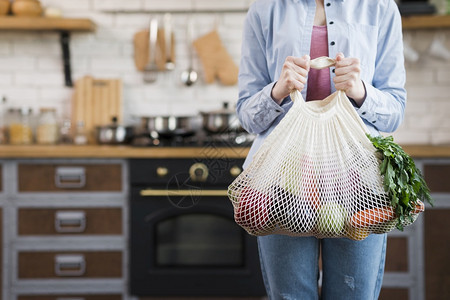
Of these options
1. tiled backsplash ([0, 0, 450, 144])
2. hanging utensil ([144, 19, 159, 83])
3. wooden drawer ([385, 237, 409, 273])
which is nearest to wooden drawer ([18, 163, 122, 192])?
tiled backsplash ([0, 0, 450, 144])

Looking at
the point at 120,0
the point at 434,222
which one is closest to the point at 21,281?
the point at 120,0

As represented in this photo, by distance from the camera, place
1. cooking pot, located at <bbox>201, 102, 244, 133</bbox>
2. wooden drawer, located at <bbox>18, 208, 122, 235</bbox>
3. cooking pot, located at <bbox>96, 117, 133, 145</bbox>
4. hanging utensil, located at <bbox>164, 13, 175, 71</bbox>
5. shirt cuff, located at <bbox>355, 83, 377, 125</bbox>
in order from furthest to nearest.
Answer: hanging utensil, located at <bbox>164, 13, 175, 71</bbox> < cooking pot, located at <bbox>96, 117, 133, 145</bbox> < cooking pot, located at <bbox>201, 102, 244, 133</bbox> < wooden drawer, located at <bbox>18, 208, 122, 235</bbox> < shirt cuff, located at <bbox>355, 83, 377, 125</bbox>

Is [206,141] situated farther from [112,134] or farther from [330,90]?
[330,90]

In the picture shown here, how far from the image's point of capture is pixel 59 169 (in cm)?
270

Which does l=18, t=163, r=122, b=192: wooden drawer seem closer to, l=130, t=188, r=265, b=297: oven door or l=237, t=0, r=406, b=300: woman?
l=130, t=188, r=265, b=297: oven door

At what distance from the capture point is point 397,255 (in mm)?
2682

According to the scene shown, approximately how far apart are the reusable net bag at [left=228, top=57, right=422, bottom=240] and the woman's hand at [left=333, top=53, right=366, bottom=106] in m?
0.02

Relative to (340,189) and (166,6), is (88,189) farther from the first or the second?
(340,189)

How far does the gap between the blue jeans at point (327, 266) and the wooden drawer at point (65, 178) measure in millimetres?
1604

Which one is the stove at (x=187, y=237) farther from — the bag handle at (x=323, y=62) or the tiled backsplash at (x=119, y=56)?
the bag handle at (x=323, y=62)

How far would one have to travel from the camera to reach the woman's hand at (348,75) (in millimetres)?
1088

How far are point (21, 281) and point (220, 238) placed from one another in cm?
104

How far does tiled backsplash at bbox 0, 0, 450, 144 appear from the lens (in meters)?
3.28

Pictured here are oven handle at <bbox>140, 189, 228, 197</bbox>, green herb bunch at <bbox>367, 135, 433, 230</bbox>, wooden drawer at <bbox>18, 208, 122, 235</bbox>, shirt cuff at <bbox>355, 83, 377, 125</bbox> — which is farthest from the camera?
wooden drawer at <bbox>18, 208, 122, 235</bbox>
